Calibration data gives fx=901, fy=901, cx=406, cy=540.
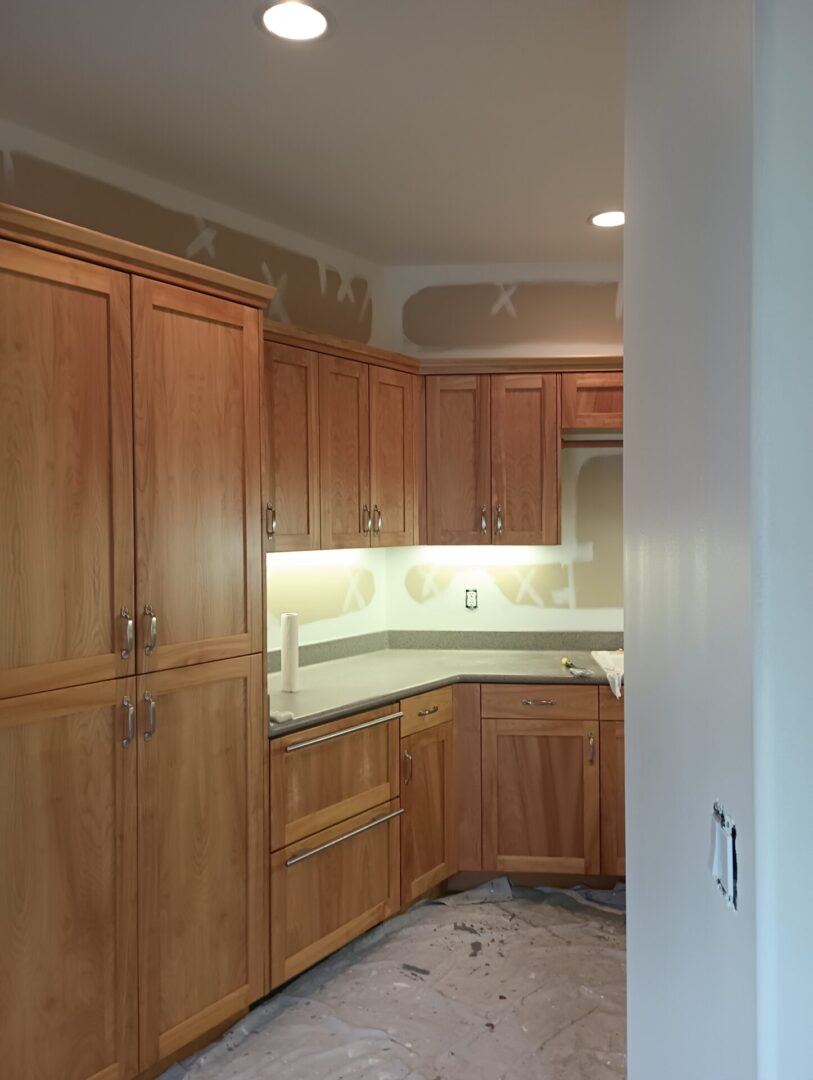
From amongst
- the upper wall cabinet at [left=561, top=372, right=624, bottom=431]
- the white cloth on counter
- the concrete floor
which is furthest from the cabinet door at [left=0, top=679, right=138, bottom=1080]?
the upper wall cabinet at [left=561, top=372, right=624, bottom=431]

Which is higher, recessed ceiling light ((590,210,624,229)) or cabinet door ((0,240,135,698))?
recessed ceiling light ((590,210,624,229))

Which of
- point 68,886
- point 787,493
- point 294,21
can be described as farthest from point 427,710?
point 787,493

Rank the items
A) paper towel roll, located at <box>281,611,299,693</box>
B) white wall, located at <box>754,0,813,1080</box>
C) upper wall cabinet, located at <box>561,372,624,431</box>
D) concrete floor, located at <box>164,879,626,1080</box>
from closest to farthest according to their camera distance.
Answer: white wall, located at <box>754,0,813,1080</box> → concrete floor, located at <box>164,879,626,1080</box> → paper towel roll, located at <box>281,611,299,693</box> → upper wall cabinet, located at <box>561,372,624,431</box>

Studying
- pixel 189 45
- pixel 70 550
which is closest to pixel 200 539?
pixel 70 550

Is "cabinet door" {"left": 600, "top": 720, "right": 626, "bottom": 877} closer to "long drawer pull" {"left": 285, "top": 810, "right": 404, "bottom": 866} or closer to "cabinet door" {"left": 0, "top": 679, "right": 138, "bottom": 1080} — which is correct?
"long drawer pull" {"left": 285, "top": 810, "right": 404, "bottom": 866}

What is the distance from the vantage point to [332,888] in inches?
117

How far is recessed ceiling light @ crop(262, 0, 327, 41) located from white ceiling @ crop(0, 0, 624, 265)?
0.04 m

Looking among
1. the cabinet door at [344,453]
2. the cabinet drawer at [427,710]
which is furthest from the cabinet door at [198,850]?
the cabinet door at [344,453]

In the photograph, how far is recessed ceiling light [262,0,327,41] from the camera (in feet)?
6.55

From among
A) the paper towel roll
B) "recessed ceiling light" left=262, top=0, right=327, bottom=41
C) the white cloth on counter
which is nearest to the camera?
"recessed ceiling light" left=262, top=0, right=327, bottom=41

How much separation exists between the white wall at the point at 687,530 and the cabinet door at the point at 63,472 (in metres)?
1.25

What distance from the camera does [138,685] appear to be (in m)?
2.32

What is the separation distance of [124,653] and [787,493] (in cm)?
180

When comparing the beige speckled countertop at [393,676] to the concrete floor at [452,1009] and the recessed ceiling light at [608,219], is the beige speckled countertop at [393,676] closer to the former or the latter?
the concrete floor at [452,1009]
